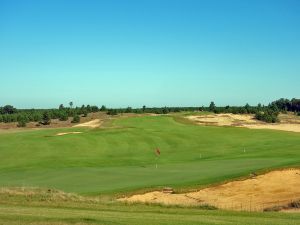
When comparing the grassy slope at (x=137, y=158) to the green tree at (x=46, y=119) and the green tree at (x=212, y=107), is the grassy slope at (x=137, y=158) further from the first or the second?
the green tree at (x=212, y=107)

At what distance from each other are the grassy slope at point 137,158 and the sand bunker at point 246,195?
1.07 meters

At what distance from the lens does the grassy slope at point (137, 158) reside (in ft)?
87.4

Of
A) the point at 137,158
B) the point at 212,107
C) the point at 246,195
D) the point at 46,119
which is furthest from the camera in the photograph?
the point at 212,107

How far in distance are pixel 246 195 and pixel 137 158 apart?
18.4 meters

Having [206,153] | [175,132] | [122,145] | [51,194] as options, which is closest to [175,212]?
[51,194]

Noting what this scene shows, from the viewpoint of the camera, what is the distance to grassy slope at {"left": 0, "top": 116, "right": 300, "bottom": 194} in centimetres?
2662

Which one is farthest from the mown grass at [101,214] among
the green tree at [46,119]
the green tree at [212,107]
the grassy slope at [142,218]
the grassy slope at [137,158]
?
the green tree at [212,107]

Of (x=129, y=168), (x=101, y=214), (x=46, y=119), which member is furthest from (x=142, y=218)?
(x=46, y=119)

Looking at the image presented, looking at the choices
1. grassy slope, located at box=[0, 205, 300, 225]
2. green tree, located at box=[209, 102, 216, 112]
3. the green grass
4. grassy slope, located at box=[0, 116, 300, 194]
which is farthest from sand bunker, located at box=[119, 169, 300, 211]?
green tree, located at box=[209, 102, 216, 112]

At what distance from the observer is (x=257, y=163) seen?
3067 cm

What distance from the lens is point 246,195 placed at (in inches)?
901

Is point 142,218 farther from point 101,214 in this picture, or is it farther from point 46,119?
point 46,119

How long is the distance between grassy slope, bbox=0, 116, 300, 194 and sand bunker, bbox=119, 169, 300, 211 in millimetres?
1069

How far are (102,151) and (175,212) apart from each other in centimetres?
3006
